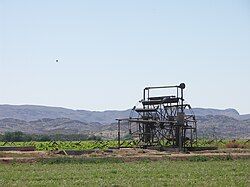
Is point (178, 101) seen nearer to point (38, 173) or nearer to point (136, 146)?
point (136, 146)

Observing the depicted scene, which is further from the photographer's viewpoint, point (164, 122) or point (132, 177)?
point (164, 122)

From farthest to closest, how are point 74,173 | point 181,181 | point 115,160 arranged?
point 115,160, point 74,173, point 181,181

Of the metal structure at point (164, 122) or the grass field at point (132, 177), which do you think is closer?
the grass field at point (132, 177)

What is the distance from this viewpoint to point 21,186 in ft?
70.4

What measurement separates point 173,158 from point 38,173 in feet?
46.1

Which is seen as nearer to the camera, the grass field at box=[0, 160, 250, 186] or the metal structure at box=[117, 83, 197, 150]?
the grass field at box=[0, 160, 250, 186]

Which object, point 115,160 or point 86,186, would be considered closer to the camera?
point 86,186

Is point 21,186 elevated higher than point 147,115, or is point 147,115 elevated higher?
point 147,115

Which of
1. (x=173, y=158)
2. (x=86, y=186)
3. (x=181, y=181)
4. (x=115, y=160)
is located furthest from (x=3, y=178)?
(x=173, y=158)

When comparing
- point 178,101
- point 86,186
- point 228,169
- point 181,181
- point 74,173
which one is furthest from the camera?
point 178,101

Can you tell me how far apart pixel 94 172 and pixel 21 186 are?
6.79 m

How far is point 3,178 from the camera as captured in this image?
965 inches

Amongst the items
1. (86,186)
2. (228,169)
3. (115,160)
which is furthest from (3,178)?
(115,160)

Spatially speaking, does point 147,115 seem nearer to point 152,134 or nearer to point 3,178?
point 152,134
